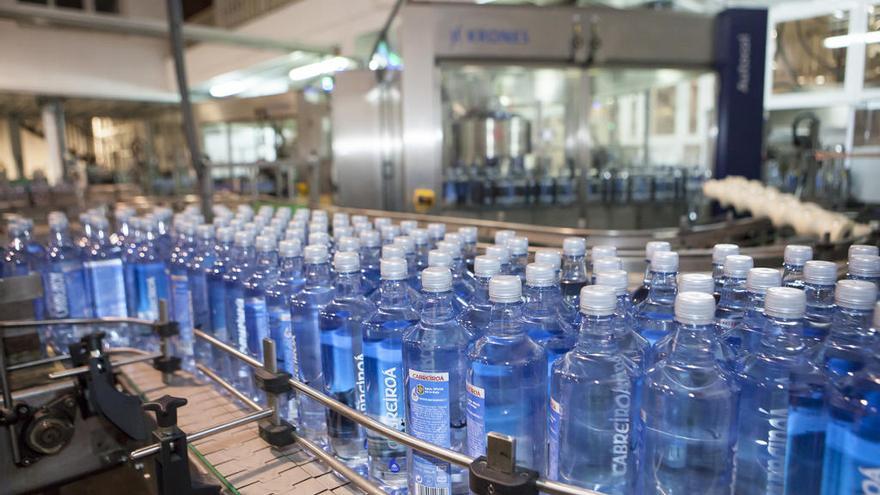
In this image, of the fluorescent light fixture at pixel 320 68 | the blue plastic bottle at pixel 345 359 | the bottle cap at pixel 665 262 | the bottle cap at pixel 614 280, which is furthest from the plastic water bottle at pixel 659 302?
the fluorescent light fixture at pixel 320 68

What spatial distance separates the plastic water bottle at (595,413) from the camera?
690 mm

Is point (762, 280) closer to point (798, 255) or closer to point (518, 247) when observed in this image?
point (798, 255)

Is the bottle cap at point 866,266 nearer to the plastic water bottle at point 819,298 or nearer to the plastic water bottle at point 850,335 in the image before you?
the plastic water bottle at point 819,298

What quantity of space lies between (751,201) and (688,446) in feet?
6.79

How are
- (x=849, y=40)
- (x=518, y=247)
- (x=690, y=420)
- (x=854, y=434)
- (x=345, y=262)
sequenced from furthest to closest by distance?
(x=849, y=40)
(x=518, y=247)
(x=345, y=262)
(x=690, y=420)
(x=854, y=434)

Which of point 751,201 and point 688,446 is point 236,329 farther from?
point 751,201

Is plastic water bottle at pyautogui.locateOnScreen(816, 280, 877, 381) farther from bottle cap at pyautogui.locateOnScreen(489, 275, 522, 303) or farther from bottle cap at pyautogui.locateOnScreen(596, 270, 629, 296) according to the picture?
bottle cap at pyautogui.locateOnScreen(489, 275, 522, 303)

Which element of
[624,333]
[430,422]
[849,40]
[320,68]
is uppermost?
[320,68]

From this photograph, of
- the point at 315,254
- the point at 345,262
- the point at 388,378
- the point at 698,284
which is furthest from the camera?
the point at 315,254

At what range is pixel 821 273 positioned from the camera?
30.0 inches

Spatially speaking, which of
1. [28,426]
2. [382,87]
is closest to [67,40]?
[382,87]

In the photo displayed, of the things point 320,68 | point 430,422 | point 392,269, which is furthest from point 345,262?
point 320,68

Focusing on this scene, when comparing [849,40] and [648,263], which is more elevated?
[849,40]

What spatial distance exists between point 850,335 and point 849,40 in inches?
260
